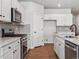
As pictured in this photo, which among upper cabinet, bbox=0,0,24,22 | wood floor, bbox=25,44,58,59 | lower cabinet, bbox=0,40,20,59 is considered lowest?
wood floor, bbox=25,44,58,59

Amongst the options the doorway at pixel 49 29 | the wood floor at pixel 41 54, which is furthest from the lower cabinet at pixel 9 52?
the doorway at pixel 49 29

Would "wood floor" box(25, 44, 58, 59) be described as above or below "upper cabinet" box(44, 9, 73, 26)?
below

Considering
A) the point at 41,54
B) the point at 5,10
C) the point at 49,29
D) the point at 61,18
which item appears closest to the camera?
the point at 5,10

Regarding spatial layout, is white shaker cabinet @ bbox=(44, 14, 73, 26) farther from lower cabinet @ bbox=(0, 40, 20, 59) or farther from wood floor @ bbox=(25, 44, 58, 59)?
lower cabinet @ bbox=(0, 40, 20, 59)

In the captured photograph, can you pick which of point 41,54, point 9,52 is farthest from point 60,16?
point 9,52

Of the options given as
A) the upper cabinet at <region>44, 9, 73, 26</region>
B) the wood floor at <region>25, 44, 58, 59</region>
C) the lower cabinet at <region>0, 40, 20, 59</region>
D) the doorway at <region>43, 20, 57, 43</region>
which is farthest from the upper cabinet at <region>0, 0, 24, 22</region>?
the doorway at <region>43, 20, 57, 43</region>

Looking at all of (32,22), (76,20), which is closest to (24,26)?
(32,22)

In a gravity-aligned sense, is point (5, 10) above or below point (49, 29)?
above

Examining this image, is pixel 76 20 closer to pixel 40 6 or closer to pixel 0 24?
pixel 40 6

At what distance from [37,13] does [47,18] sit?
7.15 ft

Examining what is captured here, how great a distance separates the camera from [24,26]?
8.59 m

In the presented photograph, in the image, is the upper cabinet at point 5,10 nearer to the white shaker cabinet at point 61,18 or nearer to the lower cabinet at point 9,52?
the lower cabinet at point 9,52

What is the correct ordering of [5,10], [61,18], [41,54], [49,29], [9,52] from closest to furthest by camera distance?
[9,52], [5,10], [41,54], [61,18], [49,29]

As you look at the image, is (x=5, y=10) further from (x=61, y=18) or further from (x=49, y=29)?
(x=49, y=29)
